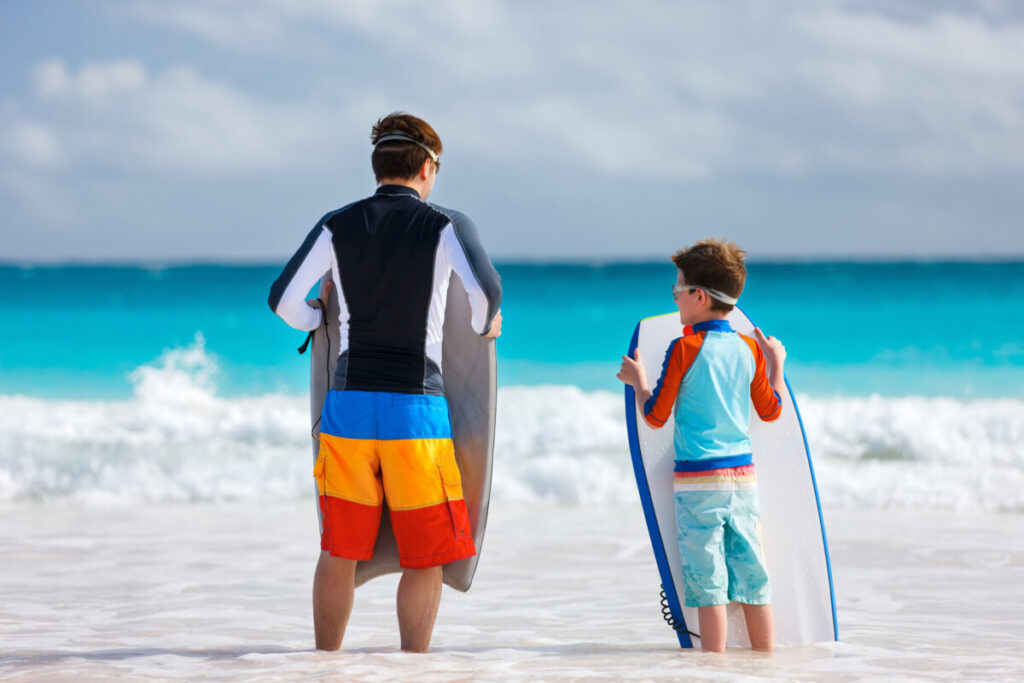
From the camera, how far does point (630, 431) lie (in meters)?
2.93

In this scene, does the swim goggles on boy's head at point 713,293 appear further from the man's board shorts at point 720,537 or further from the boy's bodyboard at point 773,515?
the man's board shorts at point 720,537

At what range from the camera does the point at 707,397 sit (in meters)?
2.65

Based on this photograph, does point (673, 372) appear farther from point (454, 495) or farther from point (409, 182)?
point (409, 182)

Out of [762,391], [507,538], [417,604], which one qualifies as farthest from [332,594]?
[507,538]

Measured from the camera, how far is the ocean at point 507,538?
2785 mm

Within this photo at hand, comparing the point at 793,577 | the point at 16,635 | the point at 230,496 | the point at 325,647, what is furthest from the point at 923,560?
the point at 230,496

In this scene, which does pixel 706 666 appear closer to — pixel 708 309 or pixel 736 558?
pixel 736 558

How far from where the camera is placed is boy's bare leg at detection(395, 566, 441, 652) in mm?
2586

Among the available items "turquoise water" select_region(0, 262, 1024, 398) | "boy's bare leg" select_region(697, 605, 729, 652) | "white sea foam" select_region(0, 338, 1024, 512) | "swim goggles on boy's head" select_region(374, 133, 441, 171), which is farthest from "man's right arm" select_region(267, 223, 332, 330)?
"turquoise water" select_region(0, 262, 1024, 398)

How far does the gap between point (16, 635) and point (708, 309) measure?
237 centimetres

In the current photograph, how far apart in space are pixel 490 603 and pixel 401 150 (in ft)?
6.34

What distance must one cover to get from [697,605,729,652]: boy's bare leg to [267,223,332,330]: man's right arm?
1340 millimetres

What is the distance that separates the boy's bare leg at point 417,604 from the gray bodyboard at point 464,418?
0.19m

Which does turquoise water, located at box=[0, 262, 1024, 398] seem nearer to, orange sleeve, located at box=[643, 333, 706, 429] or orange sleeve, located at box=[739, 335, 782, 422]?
orange sleeve, located at box=[739, 335, 782, 422]
